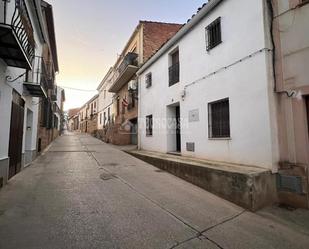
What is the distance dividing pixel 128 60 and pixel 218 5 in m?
8.40

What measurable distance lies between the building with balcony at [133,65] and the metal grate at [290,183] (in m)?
9.94

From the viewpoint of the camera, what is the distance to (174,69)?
9.56 meters

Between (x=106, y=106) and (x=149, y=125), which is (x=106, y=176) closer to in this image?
(x=149, y=125)

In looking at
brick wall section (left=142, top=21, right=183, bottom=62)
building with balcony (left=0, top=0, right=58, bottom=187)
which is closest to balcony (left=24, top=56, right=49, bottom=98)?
building with balcony (left=0, top=0, right=58, bottom=187)

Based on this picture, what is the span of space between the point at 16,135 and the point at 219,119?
6.45 meters

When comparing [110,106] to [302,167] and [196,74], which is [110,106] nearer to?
[196,74]

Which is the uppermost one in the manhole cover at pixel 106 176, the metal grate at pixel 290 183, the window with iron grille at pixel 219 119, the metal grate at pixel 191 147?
the window with iron grille at pixel 219 119

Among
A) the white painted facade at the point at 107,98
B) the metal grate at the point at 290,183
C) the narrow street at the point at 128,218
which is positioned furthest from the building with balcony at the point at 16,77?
the white painted facade at the point at 107,98

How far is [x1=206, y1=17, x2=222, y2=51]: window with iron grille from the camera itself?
6.87 metres

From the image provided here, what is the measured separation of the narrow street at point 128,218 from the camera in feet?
10.9

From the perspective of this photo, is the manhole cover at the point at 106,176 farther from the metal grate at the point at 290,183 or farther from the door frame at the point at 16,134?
the metal grate at the point at 290,183

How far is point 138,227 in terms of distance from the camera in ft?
12.3

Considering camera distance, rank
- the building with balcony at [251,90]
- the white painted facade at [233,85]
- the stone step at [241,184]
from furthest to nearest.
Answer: the white painted facade at [233,85] → the building with balcony at [251,90] → the stone step at [241,184]

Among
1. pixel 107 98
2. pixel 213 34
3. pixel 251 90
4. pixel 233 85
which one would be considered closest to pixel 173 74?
pixel 213 34
